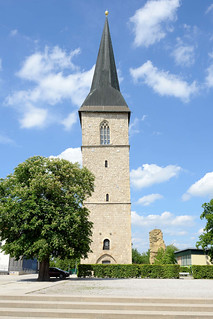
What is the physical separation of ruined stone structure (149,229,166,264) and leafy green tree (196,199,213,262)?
6.77 metres

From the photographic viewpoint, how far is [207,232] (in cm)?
3653

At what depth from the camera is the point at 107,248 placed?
32406 millimetres

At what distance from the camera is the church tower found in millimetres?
32500

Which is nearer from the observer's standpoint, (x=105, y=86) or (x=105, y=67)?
(x=105, y=86)

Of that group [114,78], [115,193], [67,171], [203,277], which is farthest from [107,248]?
[114,78]

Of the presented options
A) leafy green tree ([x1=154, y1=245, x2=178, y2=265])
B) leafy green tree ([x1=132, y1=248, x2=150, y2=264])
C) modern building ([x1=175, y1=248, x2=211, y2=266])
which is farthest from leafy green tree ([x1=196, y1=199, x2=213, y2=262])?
leafy green tree ([x1=132, y1=248, x2=150, y2=264])

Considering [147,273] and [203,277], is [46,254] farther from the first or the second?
[203,277]

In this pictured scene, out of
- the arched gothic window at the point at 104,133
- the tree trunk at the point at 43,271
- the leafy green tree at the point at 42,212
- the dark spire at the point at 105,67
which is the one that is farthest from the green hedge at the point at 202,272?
the dark spire at the point at 105,67

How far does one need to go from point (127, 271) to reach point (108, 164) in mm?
12919

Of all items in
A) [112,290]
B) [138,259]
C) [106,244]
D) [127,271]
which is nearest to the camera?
[112,290]

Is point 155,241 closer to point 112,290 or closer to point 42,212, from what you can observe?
point 42,212

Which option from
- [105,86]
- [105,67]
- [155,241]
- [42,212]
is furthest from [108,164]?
[42,212]

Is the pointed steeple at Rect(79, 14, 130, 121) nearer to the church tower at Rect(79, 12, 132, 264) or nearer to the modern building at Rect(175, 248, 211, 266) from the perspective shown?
the church tower at Rect(79, 12, 132, 264)

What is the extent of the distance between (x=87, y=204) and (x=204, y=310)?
83.4 ft
